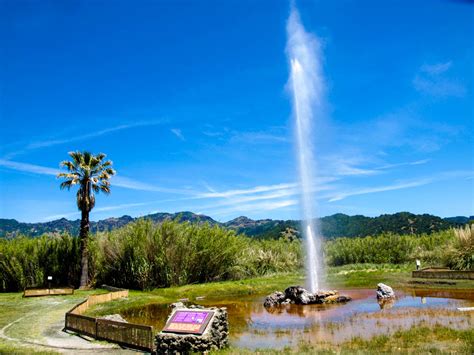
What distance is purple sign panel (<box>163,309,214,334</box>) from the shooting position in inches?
498

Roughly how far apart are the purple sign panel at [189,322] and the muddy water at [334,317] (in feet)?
6.14

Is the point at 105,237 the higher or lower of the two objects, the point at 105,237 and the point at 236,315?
the higher

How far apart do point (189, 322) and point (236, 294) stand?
17654mm

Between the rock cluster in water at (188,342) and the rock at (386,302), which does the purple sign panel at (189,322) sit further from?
the rock at (386,302)

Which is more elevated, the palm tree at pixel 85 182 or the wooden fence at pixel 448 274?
the palm tree at pixel 85 182

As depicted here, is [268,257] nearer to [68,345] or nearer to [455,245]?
[455,245]

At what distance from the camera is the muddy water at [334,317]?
14763 millimetres

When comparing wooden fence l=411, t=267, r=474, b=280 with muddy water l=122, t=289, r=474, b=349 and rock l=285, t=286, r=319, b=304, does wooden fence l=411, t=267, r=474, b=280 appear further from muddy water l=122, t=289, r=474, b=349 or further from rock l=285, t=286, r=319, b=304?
rock l=285, t=286, r=319, b=304

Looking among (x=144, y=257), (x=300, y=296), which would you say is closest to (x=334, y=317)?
(x=300, y=296)

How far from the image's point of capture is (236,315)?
2058 centimetres

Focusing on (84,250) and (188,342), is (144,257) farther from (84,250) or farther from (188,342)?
(188,342)

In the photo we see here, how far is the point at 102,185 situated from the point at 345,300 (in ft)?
81.6

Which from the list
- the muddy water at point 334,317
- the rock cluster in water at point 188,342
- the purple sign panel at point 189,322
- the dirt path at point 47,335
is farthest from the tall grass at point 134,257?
the rock cluster in water at point 188,342

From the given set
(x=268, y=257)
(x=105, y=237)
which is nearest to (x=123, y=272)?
(x=105, y=237)
